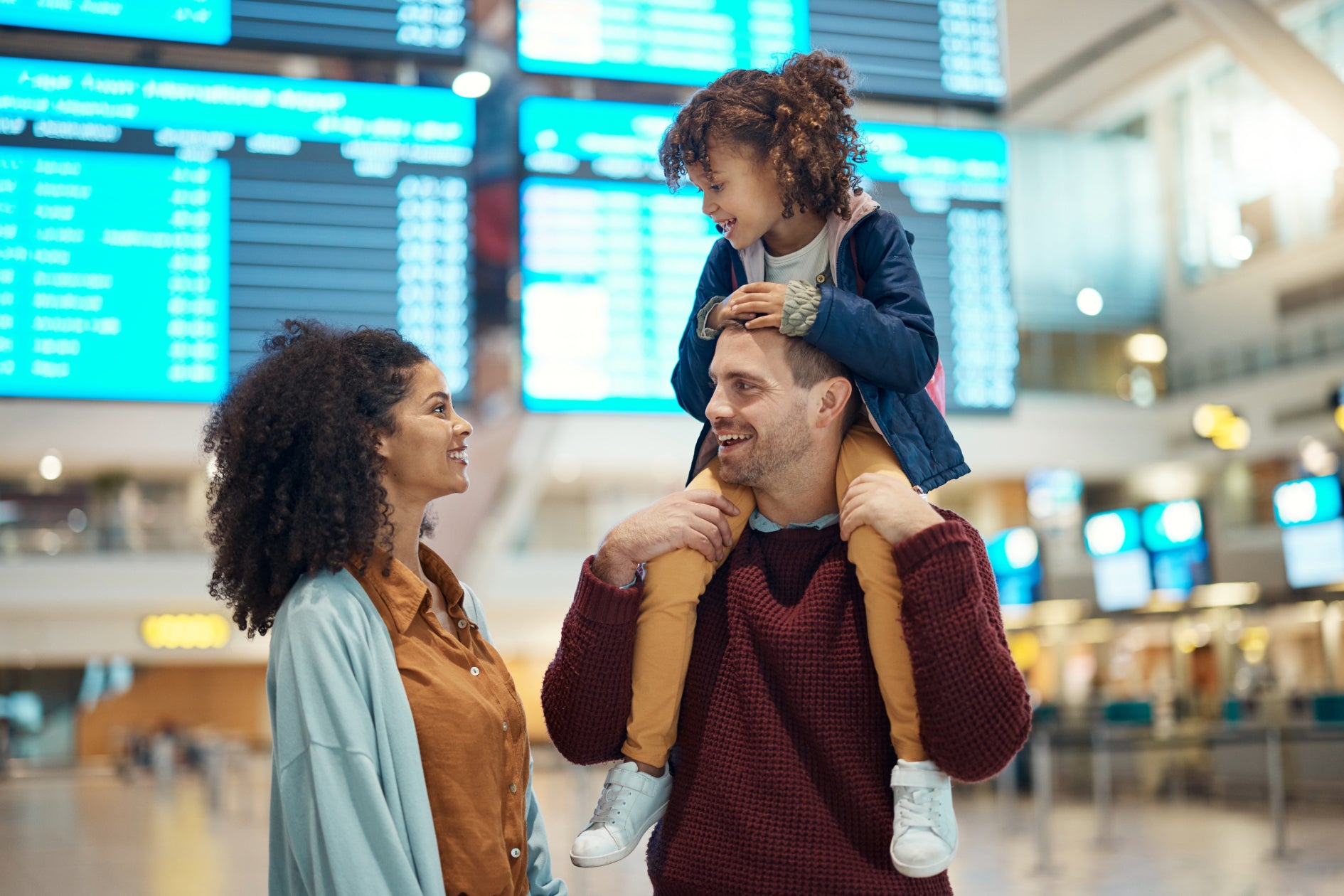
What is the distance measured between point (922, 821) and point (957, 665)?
233 millimetres

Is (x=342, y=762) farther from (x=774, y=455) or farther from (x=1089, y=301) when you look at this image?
(x=1089, y=301)

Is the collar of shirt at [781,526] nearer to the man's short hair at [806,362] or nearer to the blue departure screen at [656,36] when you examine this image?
the man's short hair at [806,362]

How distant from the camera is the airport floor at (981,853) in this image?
24.5 feet

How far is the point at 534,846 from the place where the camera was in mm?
2455

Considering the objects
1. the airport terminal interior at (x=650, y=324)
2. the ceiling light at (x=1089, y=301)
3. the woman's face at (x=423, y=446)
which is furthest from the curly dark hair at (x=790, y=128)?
the ceiling light at (x=1089, y=301)

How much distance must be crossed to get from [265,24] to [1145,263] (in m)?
23.0

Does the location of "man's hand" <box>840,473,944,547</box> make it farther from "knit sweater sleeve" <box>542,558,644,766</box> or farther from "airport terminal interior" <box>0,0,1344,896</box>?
"airport terminal interior" <box>0,0,1344,896</box>

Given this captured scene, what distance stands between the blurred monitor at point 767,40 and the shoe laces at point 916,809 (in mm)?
3499

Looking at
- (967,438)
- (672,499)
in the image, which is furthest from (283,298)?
(967,438)

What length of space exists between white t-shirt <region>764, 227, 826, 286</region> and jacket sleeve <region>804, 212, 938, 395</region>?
2.3 inches

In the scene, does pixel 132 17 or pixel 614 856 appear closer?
pixel 614 856

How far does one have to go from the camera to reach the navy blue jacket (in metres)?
1.89

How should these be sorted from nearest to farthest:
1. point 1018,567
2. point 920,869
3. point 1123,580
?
point 920,869 → point 1123,580 → point 1018,567

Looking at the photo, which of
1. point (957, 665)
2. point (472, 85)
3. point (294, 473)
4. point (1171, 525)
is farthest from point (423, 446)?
point (1171, 525)
